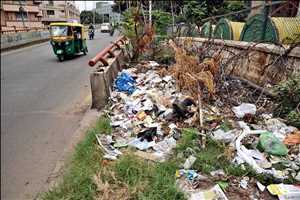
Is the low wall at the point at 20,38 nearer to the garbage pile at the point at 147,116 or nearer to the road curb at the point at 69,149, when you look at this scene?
the garbage pile at the point at 147,116

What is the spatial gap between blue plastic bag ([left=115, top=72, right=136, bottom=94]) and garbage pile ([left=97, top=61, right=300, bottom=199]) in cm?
44

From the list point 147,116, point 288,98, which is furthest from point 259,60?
point 147,116

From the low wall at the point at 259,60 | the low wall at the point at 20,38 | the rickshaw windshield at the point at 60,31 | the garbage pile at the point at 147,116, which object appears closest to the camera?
the garbage pile at the point at 147,116

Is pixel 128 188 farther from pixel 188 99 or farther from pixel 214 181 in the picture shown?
Answer: pixel 188 99

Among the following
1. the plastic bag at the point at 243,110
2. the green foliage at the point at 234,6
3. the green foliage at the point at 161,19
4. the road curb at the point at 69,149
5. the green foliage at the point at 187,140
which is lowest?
the road curb at the point at 69,149

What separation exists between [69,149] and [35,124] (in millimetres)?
1364

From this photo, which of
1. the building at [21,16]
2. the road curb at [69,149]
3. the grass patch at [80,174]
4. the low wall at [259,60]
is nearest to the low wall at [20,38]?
the building at [21,16]

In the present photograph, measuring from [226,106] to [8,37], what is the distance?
17355 mm

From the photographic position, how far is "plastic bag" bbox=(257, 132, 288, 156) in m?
2.98

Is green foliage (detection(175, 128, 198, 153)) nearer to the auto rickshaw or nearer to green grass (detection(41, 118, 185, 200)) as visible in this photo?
green grass (detection(41, 118, 185, 200))

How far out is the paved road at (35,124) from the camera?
303cm

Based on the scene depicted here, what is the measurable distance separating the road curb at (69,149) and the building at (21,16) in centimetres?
1936

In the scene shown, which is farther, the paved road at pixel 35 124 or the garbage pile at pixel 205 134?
the paved road at pixel 35 124

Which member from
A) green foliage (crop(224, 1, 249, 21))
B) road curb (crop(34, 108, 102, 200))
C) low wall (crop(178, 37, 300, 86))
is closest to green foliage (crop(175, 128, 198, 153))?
road curb (crop(34, 108, 102, 200))
